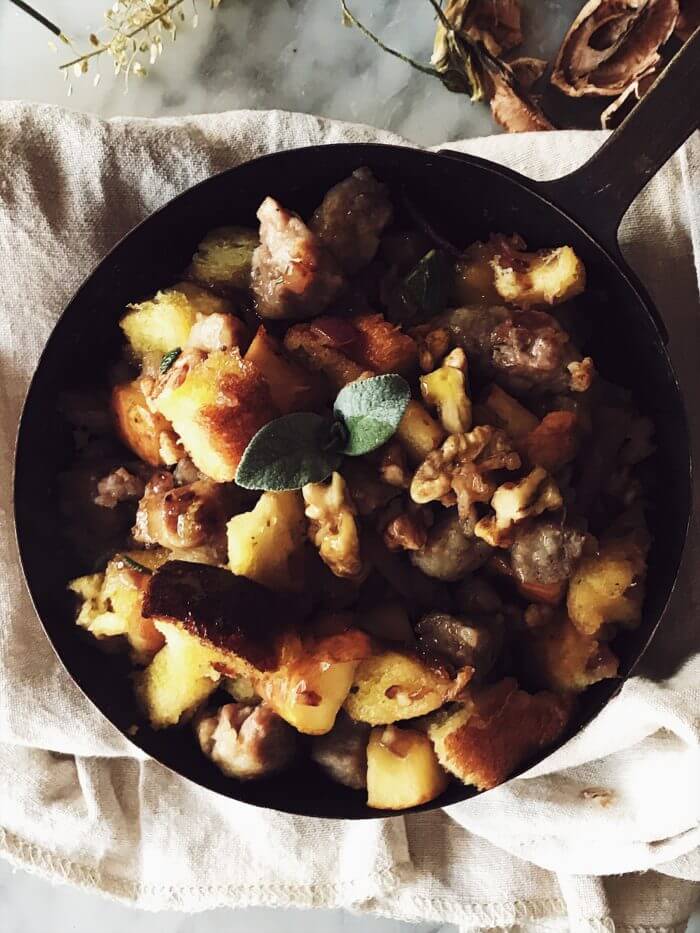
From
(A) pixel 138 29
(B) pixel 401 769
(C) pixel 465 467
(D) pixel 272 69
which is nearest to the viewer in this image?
(C) pixel 465 467

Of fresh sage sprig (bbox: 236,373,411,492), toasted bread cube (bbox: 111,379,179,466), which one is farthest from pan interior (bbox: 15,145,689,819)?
fresh sage sprig (bbox: 236,373,411,492)

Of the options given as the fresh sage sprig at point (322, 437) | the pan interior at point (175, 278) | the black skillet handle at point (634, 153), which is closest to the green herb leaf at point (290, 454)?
the fresh sage sprig at point (322, 437)

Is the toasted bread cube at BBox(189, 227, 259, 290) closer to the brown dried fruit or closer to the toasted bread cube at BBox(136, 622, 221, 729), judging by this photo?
the toasted bread cube at BBox(136, 622, 221, 729)

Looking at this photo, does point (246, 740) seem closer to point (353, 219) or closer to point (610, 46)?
point (353, 219)

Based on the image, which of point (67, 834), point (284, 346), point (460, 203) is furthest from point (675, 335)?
point (67, 834)

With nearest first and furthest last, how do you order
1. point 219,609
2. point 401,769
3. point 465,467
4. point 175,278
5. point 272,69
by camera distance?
1. point 219,609
2. point 465,467
3. point 401,769
4. point 175,278
5. point 272,69

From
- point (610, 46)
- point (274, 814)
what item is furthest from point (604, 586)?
point (610, 46)
